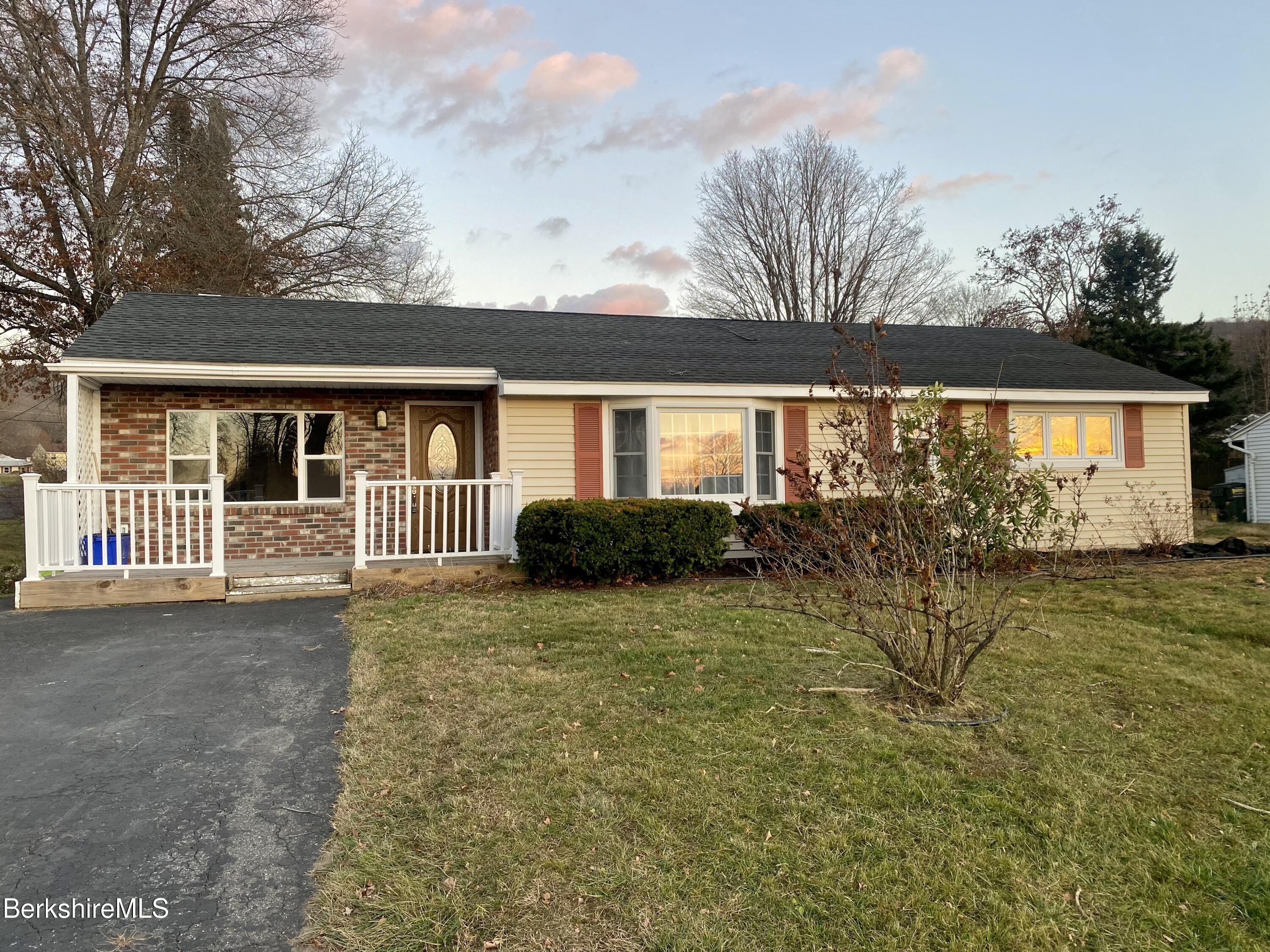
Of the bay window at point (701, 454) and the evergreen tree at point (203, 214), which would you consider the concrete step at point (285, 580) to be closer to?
the bay window at point (701, 454)

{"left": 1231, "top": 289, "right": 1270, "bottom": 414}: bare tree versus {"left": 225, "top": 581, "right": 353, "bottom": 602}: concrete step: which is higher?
{"left": 1231, "top": 289, "right": 1270, "bottom": 414}: bare tree

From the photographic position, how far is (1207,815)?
2.98m

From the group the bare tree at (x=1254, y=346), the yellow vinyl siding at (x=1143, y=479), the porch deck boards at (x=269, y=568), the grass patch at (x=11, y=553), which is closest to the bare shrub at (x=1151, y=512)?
the yellow vinyl siding at (x=1143, y=479)

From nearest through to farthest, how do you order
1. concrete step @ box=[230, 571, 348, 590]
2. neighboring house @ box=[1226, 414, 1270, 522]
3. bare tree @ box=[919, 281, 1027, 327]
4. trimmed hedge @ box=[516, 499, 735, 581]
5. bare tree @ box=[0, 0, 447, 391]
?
1. concrete step @ box=[230, 571, 348, 590]
2. trimmed hedge @ box=[516, 499, 735, 581]
3. bare tree @ box=[0, 0, 447, 391]
4. neighboring house @ box=[1226, 414, 1270, 522]
5. bare tree @ box=[919, 281, 1027, 327]

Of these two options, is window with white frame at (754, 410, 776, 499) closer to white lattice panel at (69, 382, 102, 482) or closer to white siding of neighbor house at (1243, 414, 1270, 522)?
white lattice panel at (69, 382, 102, 482)

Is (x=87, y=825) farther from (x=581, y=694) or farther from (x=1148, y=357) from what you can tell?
(x=1148, y=357)

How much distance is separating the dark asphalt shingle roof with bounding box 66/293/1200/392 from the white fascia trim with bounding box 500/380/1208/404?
0.10m

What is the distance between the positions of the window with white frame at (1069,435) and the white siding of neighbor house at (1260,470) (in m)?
10.9

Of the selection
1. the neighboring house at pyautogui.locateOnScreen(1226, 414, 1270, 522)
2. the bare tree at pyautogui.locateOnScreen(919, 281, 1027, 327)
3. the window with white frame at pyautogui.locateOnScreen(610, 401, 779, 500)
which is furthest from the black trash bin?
the window with white frame at pyautogui.locateOnScreen(610, 401, 779, 500)

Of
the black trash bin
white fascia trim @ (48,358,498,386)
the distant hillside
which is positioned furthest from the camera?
the black trash bin

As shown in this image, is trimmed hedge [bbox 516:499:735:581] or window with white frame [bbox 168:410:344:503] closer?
trimmed hedge [bbox 516:499:735:581]

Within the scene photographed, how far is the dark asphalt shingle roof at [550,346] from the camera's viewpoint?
9281 millimetres

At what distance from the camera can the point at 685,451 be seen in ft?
32.1

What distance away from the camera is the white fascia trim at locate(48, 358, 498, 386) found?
819 cm
